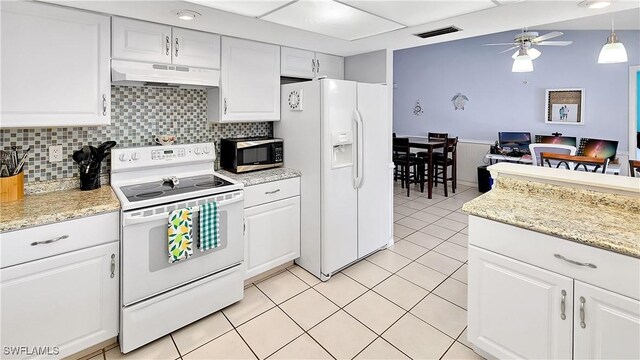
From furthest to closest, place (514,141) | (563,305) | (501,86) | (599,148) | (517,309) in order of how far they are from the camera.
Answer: (501,86), (514,141), (599,148), (517,309), (563,305)

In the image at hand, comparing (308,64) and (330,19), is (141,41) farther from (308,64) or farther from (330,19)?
(308,64)

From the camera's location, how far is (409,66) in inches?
292

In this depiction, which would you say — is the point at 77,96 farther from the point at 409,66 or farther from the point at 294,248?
the point at 409,66

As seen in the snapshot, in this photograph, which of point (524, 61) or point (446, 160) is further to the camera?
point (446, 160)

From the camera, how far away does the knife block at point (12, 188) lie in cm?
192

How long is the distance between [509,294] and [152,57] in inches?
105

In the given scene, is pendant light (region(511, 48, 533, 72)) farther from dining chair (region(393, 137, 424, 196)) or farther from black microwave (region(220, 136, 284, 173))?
black microwave (region(220, 136, 284, 173))

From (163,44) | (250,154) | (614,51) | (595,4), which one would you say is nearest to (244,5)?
(163,44)

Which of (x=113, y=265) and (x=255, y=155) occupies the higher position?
(x=255, y=155)

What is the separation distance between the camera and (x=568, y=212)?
1755mm

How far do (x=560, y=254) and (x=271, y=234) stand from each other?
6.54 feet

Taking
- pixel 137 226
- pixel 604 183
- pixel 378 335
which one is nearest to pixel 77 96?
pixel 137 226

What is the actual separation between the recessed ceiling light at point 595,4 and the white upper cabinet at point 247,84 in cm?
224

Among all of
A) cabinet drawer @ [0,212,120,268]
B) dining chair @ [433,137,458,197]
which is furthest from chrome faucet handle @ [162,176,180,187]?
dining chair @ [433,137,458,197]
